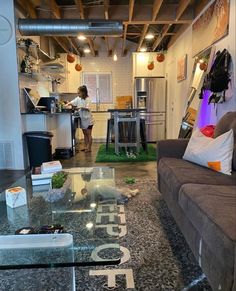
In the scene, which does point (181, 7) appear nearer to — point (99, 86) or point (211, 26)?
point (211, 26)

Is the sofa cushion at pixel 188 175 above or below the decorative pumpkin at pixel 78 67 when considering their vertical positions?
below

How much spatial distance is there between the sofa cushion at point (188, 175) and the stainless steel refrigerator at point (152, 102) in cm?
479

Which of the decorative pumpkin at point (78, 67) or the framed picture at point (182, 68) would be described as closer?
the framed picture at point (182, 68)

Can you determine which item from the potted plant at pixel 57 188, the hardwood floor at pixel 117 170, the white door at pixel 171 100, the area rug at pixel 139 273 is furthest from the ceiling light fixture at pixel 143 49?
the area rug at pixel 139 273

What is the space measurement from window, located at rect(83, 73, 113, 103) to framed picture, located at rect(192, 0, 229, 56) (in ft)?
12.1

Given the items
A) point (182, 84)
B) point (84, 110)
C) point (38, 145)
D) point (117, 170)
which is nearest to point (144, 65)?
point (182, 84)

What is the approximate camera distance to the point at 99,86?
26.1 ft

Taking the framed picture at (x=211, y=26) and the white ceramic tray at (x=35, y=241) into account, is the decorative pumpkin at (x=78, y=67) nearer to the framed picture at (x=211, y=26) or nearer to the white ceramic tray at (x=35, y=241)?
the framed picture at (x=211, y=26)

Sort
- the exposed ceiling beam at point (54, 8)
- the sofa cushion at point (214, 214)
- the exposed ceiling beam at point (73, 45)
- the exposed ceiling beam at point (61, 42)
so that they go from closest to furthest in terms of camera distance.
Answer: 1. the sofa cushion at point (214, 214)
2. the exposed ceiling beam at point (54, 8)
3. the exposed ceiling beam at point (61, 42)
4. the exposed ceiling beam at point (73, 45)

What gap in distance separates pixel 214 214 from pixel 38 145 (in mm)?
3437

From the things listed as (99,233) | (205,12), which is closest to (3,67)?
(205,12)

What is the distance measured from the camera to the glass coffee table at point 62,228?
40.6 inches

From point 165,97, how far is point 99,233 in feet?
20.4

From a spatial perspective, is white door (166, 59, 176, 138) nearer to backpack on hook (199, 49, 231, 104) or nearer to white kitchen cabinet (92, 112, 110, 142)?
white kitchen cabinet (92, 112, 110, 142)
